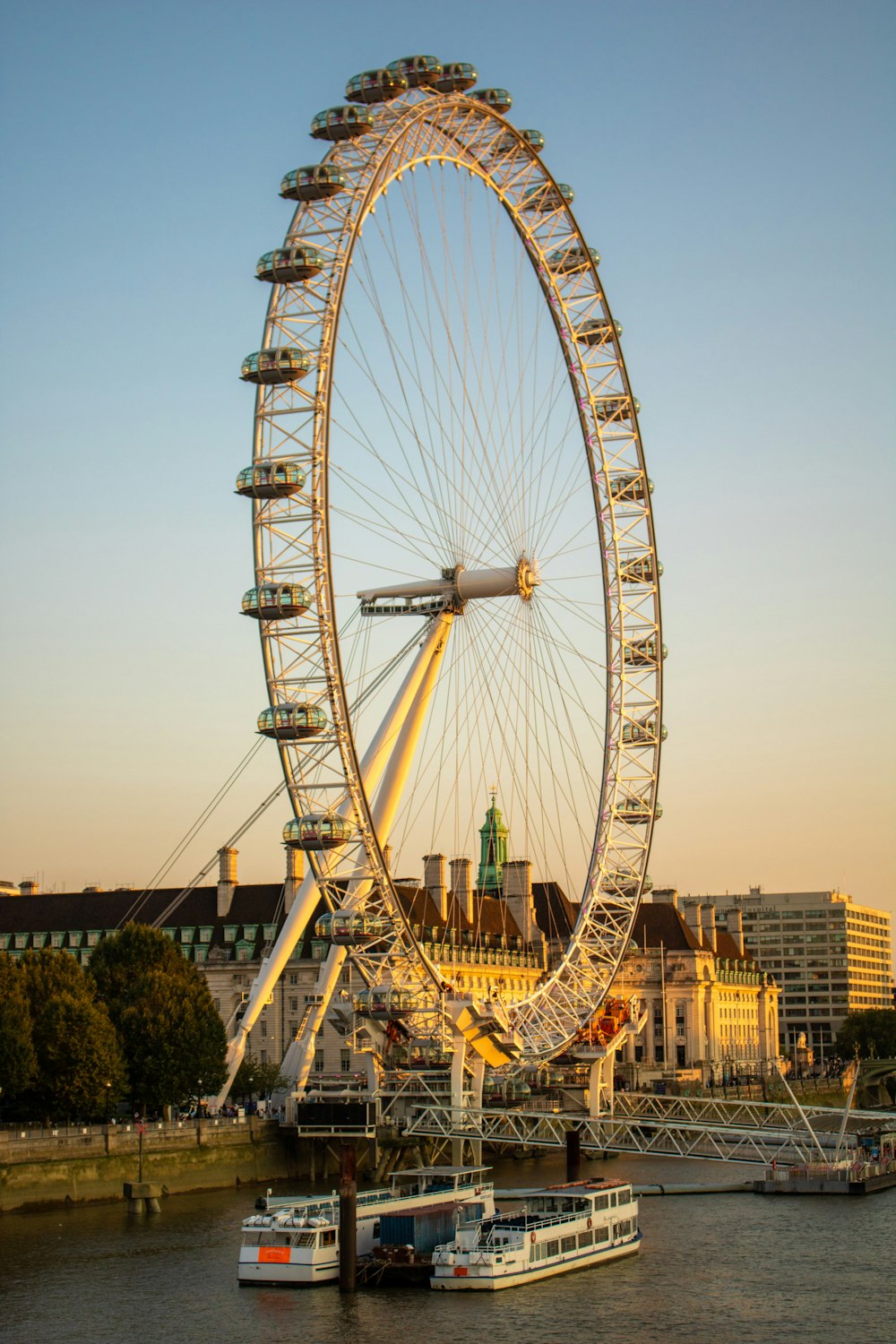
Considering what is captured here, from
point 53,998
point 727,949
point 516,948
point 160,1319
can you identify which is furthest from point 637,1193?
point 727,949

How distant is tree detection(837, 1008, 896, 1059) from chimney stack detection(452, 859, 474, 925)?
51.4 meters

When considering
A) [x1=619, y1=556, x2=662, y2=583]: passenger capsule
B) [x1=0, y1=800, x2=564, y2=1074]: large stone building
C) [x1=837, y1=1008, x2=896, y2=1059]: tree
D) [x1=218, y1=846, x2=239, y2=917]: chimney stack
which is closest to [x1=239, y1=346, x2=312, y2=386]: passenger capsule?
[x1=619, y1=556, x2=662, y2=583]: passenger capsule

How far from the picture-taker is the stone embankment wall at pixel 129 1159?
2430 inches

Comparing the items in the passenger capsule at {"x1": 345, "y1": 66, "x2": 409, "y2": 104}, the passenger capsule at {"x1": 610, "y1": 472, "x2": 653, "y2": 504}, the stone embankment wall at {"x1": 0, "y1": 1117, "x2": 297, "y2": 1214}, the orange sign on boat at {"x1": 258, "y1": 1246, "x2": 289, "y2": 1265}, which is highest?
the passenger capsule at {"x1": 345, "y1": 66, "x2": 409, "y2": 104}

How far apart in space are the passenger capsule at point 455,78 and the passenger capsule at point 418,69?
64 cm

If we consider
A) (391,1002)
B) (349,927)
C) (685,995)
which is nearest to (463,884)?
(685,995)

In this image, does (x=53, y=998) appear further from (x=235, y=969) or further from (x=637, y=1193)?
(x=235, y=969)

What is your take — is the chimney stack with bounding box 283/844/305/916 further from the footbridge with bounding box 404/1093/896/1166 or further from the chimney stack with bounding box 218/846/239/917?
the footbridge with bounding box 404/1093/896/1166

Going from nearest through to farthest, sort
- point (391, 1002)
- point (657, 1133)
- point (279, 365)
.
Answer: point (279, 365) → point (391, 1002) → point (657, 1133)

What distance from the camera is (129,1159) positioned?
217 ft

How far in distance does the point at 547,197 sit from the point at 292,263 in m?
18.4

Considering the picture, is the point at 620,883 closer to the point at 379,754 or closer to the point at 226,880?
the point at 379,754

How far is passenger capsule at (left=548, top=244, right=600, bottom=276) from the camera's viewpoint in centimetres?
7750

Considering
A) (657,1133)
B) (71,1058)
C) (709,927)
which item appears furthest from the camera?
(709,927)
